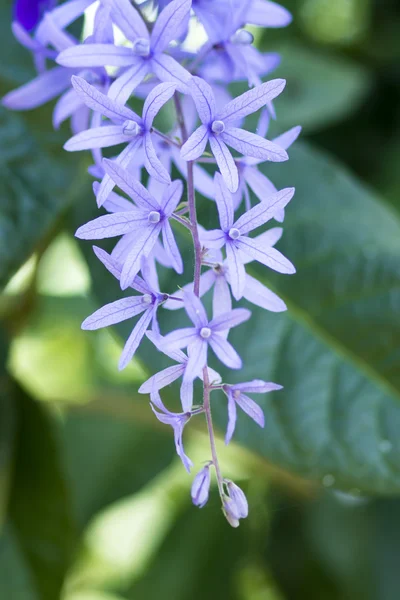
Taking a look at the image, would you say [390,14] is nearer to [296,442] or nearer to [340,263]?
[340,263]

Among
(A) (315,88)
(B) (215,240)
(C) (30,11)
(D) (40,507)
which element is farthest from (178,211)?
(A) (315,88)

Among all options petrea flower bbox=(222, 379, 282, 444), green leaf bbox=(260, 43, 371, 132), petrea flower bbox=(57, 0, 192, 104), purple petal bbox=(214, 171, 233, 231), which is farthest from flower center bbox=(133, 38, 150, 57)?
green leaf bbox=(260, 43, 371, 132)

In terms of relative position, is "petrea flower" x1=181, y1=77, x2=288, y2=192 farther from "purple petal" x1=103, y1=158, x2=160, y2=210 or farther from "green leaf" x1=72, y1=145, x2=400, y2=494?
"green leaf" x1=72, y1=145, x2=400, y2=494

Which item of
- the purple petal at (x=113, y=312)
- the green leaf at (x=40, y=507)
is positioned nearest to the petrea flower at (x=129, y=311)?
the purple petal at (x=113, y=312)

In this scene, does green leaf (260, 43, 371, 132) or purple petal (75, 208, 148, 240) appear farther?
green leaf (260, 43, 371, 132)

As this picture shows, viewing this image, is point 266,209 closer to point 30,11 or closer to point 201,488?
point 201,488

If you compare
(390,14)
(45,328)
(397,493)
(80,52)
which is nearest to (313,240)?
(397,493)

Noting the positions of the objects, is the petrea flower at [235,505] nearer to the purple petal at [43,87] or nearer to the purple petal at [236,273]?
the purple petal at [236,273]
